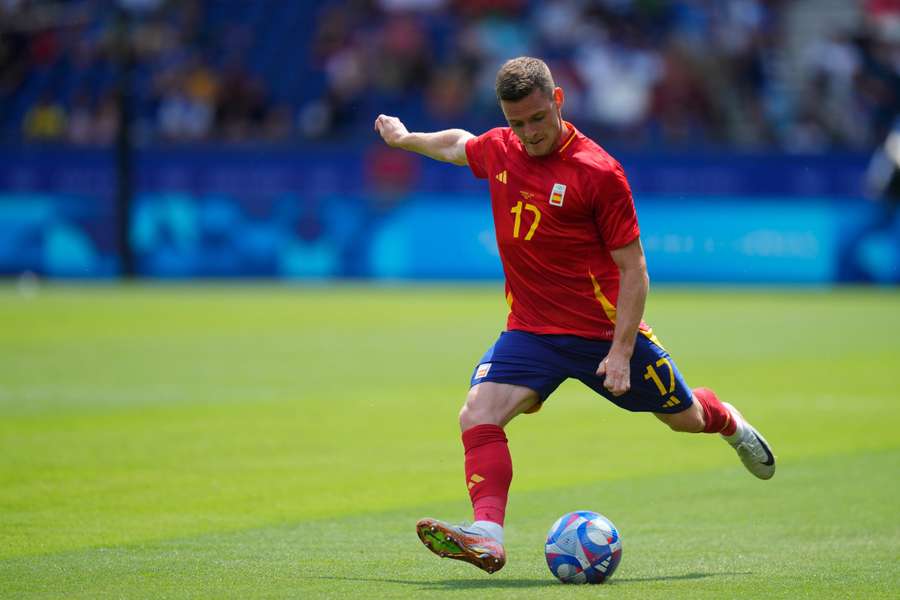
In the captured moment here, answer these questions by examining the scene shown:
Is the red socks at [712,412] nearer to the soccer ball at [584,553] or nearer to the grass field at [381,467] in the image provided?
the grass field at [381,467]

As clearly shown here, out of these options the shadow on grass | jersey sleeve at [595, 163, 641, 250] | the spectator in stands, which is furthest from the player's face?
the spectator in stands

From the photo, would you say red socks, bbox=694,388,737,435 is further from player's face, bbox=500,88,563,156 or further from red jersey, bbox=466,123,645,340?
player's face, bbox=500,88,563,156

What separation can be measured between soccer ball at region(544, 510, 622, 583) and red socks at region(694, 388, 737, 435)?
126 centimetres

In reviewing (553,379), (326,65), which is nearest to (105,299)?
(326,65)

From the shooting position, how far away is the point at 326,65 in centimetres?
3466

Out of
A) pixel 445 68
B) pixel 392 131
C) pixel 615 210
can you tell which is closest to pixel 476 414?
pixel 615 210

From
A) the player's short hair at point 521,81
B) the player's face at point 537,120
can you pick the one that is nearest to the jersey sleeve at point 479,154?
the player's face at point 537,120

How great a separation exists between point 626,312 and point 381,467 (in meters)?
4.10

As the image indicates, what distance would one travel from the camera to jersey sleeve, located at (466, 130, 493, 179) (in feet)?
25.0

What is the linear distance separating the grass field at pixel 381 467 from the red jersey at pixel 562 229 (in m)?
1.26

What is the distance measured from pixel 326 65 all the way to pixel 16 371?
751 inches

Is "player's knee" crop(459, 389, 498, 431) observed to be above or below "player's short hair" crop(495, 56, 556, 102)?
below

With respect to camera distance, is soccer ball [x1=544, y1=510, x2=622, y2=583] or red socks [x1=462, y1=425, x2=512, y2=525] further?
red socks [x1=462, y1=425, x2=512, y2=525]

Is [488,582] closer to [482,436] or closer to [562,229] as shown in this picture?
[482,436]
